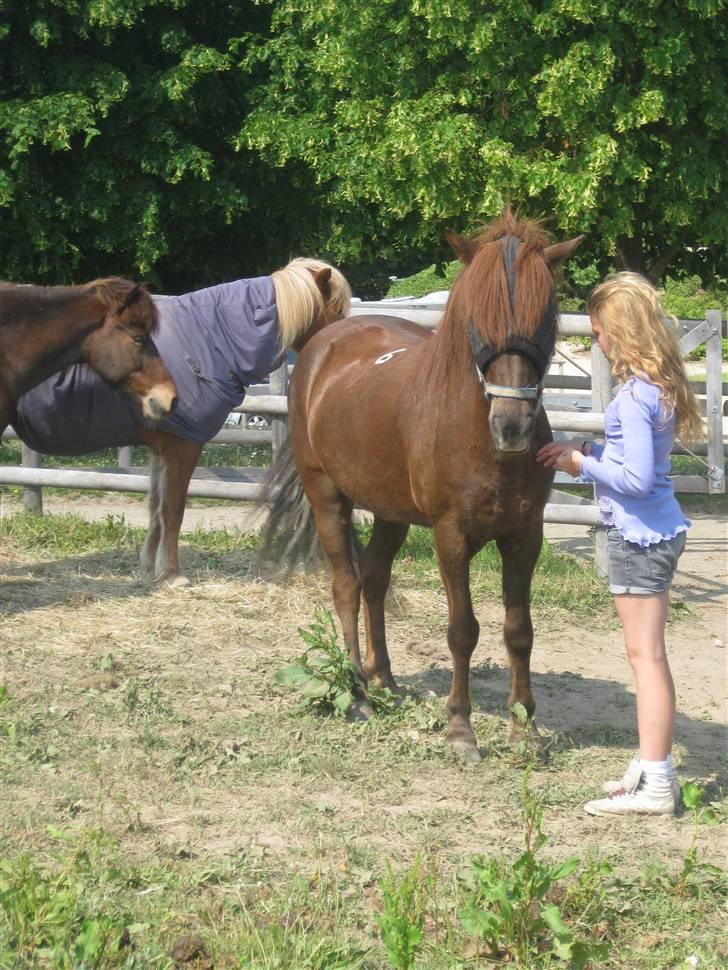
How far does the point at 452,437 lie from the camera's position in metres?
4.70

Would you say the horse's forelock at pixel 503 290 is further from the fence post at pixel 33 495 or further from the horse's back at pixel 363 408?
the fence post at pixel 33 495

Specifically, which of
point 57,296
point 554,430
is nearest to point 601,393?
point 554,430

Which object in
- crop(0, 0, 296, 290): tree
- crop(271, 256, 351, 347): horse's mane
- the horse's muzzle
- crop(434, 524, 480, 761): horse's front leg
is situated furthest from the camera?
crop(0, 0, 296, 290): tree

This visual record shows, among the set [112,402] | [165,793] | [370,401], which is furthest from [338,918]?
[112,402]

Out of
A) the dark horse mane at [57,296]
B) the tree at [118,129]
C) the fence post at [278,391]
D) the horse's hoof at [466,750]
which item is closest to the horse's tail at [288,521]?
the dark horse mane at [57,296]

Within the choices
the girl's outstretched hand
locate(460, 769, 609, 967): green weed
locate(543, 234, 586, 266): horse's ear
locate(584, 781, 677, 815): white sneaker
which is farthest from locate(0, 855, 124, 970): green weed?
locate(543, 234, 586, 266): horse's ear

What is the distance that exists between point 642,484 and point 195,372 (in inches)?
160

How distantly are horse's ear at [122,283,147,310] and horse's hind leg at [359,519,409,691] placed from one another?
2.17m

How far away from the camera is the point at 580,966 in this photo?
125 inches

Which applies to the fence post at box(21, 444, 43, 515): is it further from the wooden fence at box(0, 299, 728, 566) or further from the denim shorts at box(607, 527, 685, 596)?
the denim shorts at box(607, 527, 685, 596)

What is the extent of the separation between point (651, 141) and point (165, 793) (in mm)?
11268

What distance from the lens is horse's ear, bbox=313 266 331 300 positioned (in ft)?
24.7

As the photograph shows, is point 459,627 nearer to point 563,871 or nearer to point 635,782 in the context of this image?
point 635,782

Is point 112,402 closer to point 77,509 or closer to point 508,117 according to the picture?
point 77,509
